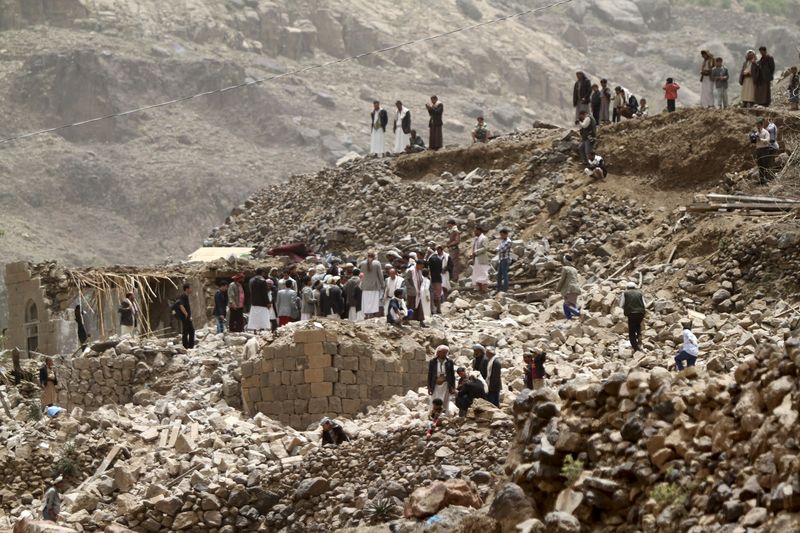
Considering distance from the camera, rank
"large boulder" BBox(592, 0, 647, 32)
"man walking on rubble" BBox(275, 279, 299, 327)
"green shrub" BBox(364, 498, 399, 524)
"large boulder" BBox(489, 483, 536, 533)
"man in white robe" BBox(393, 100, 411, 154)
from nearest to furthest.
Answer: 1. "large boulder" BBox(489, 483, 536, 533)
2. "green shrub" BBox(364, 498, 399, 524)
3. "man walking on rubble" BBox(275, 279, 299, 327)
4. "man in white robe" BBox(393, 100, 411, 154)
5. "large boulder" BBox(592, 0, 647, 32)

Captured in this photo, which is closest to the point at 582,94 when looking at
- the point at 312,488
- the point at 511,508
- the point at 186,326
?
the point at 186,326

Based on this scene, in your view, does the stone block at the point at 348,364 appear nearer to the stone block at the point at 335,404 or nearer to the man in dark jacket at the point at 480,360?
the stone block at the point at 335,404

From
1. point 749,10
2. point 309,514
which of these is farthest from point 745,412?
point 749,10

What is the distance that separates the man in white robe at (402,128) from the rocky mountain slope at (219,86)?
99.4 feet

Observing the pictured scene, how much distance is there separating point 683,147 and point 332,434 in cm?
1258

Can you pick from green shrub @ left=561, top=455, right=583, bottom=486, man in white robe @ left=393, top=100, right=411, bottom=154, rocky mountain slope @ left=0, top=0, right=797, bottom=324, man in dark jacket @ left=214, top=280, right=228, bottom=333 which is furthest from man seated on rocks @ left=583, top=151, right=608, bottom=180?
rocky mountain slope @ left=0, top=0, right=797, bottom=324

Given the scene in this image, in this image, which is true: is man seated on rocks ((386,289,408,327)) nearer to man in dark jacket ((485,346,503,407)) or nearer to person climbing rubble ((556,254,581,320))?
person climbing rubble ((556,254,581,320))

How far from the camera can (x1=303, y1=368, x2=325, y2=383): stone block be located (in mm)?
20766

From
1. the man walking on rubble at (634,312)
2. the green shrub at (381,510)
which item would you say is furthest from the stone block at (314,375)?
the green shrub at (381,510)

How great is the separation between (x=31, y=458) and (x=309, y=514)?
4715mm

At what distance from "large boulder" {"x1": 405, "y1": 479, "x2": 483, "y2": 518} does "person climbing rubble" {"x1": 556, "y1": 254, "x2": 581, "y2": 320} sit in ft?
32.6

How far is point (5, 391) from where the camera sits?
92.4 ft

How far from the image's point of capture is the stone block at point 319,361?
20766mm

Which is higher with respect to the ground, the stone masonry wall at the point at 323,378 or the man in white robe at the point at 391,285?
the man in white robe at the point at 391,285
